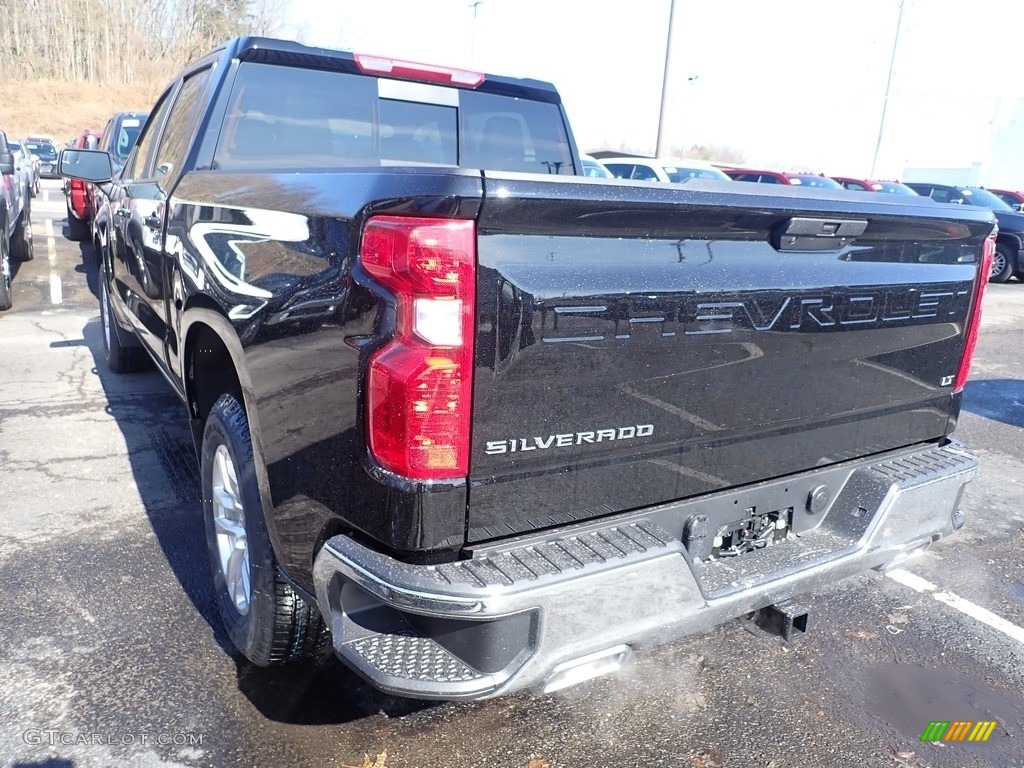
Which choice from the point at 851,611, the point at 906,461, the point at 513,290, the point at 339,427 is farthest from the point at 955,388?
the point at 339,427

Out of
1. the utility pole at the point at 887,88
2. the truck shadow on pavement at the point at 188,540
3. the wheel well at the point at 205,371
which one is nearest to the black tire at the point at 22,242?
the truck shadow on pavement at the point at 188,540

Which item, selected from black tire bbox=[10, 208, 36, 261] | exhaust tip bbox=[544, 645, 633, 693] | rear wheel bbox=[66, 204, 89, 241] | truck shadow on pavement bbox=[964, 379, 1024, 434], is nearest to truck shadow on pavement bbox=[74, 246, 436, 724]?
exhaust tip bbox=[544, 645, 633, 693]

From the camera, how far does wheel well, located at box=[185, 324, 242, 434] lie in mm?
2824

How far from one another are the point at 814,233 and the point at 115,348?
5383mm

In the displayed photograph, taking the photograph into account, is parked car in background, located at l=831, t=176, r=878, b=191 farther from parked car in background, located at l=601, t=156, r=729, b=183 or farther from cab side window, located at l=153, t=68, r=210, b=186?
cab side window, located at l=153, t=68, r=210, b=186

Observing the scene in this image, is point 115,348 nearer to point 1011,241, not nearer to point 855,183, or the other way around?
point 1011,241

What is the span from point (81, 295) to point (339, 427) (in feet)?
28.6

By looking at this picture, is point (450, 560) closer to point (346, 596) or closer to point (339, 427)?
point (346, 596)

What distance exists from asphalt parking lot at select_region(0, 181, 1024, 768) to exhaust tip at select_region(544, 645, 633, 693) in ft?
1.86

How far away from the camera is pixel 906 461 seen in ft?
9.15

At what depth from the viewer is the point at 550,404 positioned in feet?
6.25

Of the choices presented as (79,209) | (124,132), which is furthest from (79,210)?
(124,132)

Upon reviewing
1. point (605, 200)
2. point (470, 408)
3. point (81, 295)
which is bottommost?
point (81, 295)

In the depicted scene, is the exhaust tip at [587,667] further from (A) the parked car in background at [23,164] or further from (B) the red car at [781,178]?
(B) the red car at [781,178]
